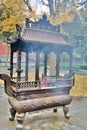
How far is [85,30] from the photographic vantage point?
1146 cm

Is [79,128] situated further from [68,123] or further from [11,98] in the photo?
[11,98]

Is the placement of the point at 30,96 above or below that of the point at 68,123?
above

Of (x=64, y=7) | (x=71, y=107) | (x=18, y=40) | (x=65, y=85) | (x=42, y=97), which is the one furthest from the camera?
(x=64, y=7)

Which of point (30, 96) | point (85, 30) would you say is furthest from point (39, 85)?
point (85, 30)

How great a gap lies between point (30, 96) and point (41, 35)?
1726mm

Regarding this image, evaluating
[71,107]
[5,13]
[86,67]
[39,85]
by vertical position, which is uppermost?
[5,13]

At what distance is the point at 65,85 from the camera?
587 centimetres

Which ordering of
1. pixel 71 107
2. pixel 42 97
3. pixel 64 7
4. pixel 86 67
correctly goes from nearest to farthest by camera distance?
pixel 42 97, pixel 71 107, pixel 64 7, pixel 86 67

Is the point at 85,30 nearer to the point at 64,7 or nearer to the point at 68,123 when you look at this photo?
the point at 64,7

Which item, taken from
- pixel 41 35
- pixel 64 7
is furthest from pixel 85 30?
pixel 41 35

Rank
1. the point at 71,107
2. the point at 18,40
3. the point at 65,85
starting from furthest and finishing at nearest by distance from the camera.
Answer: the point at 71,107, the point at 65,85, the point at 18,40

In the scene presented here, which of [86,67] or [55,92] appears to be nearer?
[55,92]

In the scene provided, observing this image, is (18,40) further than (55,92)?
No

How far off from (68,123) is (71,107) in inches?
71.3
